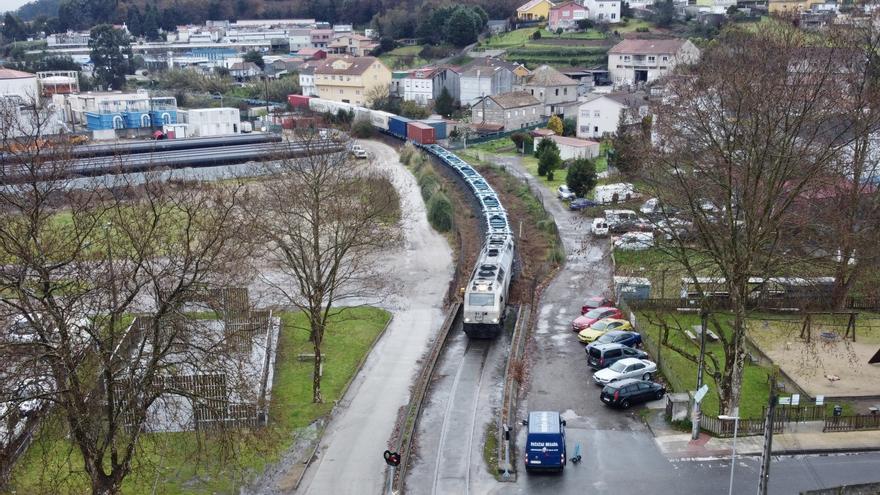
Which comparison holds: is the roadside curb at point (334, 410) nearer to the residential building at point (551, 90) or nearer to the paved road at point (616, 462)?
the paved road at point (616, 462)

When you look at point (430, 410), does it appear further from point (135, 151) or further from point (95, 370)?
point (135, 151)

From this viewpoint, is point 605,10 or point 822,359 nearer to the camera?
point 822,359

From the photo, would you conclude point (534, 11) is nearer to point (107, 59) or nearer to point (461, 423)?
point (107, 59)

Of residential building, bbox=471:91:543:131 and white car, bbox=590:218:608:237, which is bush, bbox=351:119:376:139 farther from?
white car, bbox=590:218:608:237

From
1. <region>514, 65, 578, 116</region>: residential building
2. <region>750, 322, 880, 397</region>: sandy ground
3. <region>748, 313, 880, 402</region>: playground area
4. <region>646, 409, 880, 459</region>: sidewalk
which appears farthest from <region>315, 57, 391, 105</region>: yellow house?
<region>646, 409, 880, 459</region>: sidewalk

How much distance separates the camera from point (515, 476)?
57.1 feet

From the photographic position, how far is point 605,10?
107000 mm

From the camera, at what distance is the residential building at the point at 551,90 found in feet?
234

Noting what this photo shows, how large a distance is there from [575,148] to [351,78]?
3679cm

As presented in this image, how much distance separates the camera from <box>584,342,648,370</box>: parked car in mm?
23125

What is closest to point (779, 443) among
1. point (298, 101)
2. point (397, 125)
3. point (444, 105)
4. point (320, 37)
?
point (397, 125)

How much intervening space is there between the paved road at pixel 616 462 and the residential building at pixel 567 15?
86620 mm

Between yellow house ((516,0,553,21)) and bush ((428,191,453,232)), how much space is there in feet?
267

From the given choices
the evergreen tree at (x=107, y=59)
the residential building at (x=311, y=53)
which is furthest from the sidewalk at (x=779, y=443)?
the evergreen tree at (x=107, y=59)
